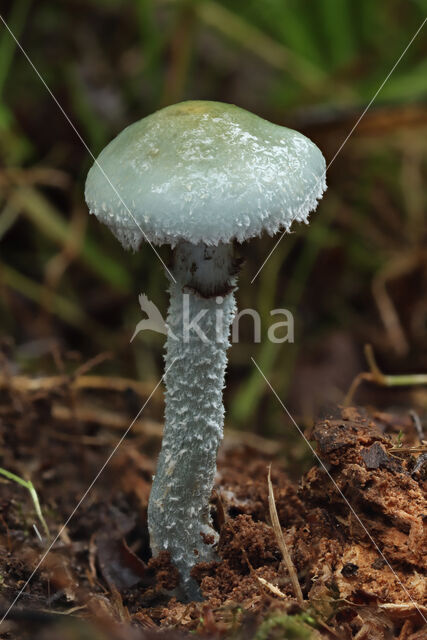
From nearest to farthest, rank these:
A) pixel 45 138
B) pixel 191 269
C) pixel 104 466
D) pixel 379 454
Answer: pixel 191 269
pixel 379 454
pixel 104 466
pixel 45 138

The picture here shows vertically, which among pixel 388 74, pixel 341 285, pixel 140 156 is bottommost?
pixel 140 156

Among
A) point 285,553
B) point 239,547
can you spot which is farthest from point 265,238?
point 285,553

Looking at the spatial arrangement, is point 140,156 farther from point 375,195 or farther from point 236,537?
point 375,195

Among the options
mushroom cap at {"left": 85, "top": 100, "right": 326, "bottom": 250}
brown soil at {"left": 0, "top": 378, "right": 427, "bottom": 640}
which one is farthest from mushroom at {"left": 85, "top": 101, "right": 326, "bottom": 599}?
brown soil at {"left": 0, "top": 378, "right": 427, "bottom": 640}

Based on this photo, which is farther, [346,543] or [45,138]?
[45,138]

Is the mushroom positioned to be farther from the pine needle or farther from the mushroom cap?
the pine needle

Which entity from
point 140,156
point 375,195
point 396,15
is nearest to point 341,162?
point 375,195

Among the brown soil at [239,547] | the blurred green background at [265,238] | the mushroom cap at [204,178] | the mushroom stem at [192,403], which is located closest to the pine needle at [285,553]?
the brown soil at [239,547]

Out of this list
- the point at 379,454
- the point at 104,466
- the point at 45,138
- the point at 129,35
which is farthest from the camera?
the point at 129,35
